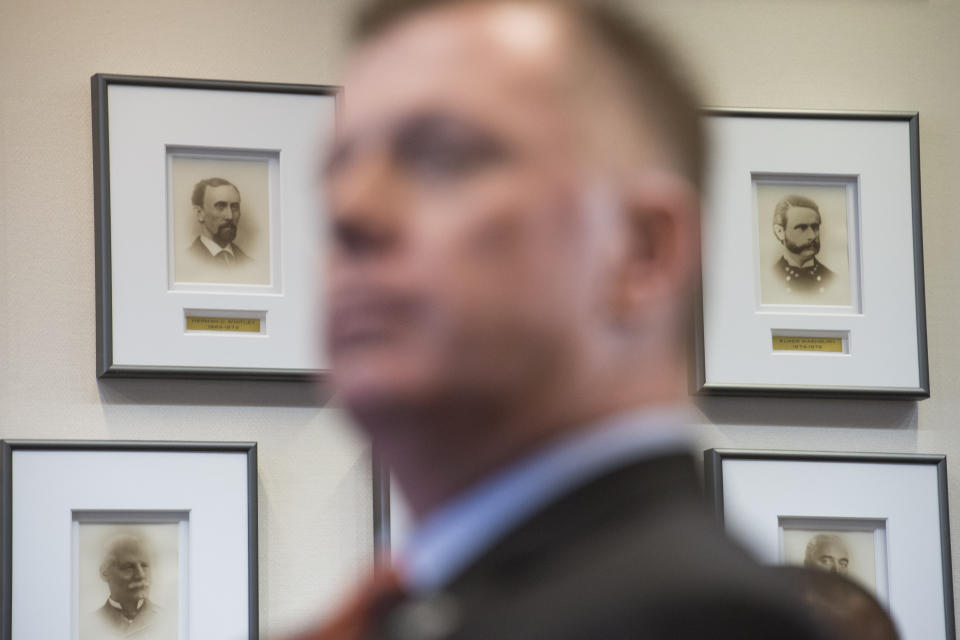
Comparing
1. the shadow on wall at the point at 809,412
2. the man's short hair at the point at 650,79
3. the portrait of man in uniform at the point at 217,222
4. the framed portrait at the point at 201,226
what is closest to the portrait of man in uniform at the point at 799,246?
the shadow on wall at the point at 809,412

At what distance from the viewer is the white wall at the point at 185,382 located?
2.13 meters

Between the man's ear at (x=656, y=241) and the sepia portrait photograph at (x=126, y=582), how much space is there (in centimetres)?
188

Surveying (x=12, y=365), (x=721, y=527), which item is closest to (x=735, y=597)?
(x=721, y=527)

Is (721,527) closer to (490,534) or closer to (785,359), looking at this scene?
(490,534)

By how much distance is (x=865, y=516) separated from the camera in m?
2.35

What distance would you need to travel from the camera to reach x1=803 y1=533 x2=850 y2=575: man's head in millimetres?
2334

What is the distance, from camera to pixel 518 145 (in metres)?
0.32

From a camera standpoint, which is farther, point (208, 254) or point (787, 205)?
point (787, 205)

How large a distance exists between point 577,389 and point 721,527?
5 cm

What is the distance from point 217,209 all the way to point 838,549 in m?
1.17

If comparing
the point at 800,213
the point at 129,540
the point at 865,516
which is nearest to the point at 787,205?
the point at 800,213

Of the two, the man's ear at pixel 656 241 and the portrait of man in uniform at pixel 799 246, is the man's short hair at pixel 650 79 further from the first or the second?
the portrait of man in uniform at pixel 799 246

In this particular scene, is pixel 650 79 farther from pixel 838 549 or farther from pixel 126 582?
pixel 838 549

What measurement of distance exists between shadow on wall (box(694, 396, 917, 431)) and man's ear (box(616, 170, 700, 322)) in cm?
203
